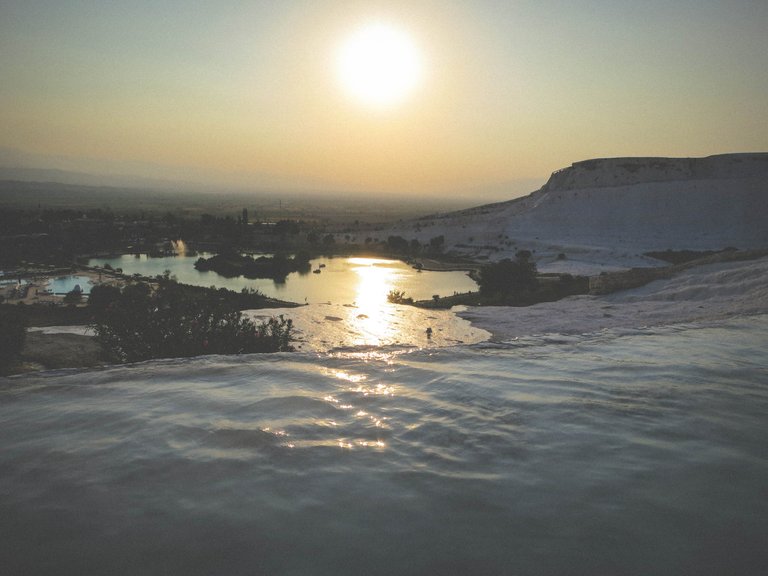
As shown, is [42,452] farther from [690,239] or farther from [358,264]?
[690,239]

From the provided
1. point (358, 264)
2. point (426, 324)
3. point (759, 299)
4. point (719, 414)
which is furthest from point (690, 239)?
point (719, 414)

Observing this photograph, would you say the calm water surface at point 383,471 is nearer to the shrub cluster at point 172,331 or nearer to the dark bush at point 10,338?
the shrub cluster at point 172,331

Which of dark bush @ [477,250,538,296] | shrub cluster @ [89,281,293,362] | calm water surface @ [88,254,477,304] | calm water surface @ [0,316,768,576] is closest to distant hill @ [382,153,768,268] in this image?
calm water surface @ [88,254,477,304]

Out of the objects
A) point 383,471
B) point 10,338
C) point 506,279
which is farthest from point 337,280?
point 383,471

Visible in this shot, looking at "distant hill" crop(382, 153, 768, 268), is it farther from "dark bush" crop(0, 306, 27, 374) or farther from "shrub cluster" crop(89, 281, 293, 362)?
"dark bush" crop(0, 306, 27, 374)

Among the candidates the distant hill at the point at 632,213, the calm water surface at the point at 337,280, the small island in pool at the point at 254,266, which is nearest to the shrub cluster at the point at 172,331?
the calm water surface at the point at 337,280
